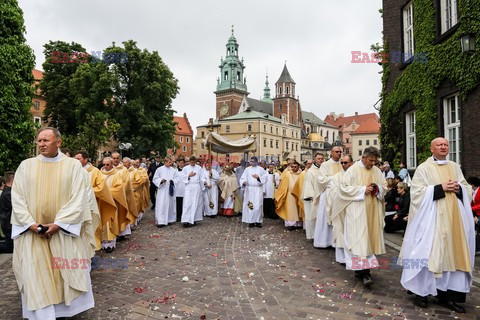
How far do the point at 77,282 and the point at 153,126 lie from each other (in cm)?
3014

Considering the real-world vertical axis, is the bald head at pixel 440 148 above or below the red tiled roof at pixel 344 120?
below

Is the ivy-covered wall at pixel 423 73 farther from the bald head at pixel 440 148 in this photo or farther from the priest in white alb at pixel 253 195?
the bald head at pixel 440 148

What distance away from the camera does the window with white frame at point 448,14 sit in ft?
35.7

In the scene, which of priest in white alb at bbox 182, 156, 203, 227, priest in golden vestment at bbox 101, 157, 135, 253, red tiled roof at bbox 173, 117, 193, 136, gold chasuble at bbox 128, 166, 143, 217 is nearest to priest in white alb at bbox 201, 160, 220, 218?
priest in white alb at bbox 182, 156, 203, 227

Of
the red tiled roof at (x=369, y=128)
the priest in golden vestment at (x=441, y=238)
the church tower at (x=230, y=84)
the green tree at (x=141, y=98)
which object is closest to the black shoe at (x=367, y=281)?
the priest in golden vestment at (x=441, y=238)

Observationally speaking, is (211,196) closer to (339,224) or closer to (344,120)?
(339,224)

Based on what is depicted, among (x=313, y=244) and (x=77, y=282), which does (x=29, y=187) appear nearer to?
(x=77, y=282)

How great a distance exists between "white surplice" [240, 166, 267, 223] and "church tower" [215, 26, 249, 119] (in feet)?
297

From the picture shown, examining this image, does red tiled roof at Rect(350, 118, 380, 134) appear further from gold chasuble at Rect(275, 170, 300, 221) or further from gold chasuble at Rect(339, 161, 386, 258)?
gold chasuble at Rect(339, 161, 386, 258)

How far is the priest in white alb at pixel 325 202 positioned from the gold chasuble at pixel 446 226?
9.07ft

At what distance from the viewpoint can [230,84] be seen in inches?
4117

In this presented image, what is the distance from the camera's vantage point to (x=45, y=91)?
34.5 m

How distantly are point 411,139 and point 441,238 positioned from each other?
988cm

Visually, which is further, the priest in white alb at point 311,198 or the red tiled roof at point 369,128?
the red tiled roof at point 369,128
